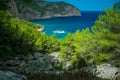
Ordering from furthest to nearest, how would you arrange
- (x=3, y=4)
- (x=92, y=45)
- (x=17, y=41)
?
(x=92, y=45)
(x=17, y=41)
(x=3, y=4)

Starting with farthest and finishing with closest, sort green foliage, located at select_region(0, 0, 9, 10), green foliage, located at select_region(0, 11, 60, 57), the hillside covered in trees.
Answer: the hillside covered in trees, green foliage, located at select_region(0, 11, 60, 57), green foliage, located at select_region(0, 0, 9, 10)

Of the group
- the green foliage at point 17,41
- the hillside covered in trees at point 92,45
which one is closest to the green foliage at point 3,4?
the green foliage at point 17,41

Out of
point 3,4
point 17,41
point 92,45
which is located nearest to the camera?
point 3,4

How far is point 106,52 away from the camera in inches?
1361

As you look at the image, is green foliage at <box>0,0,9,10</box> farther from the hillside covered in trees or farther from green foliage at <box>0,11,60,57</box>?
the hillside covered in trees

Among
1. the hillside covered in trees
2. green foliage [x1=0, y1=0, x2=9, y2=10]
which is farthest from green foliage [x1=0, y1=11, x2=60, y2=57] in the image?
green foliage [x1=0, y1=0, x2=9, y2=10]

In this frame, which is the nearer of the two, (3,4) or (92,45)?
(3,4)

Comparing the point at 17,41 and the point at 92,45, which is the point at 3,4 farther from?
the point at 92,45

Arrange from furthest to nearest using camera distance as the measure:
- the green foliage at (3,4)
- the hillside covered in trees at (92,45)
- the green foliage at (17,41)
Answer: the hillside covered in trees at (92,45) < the green foliage at (17,41) < the green foliage at (3,4)

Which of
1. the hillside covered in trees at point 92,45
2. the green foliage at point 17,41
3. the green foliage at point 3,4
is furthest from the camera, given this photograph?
the hillside covered in trees at point 92,45

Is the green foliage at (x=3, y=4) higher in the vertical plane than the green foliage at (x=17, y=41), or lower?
higher

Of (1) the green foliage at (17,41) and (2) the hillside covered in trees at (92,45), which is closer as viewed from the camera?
(1) the green foliage at (17,41)

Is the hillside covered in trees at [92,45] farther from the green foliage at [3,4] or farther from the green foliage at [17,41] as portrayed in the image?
the green foliage at [3,4]

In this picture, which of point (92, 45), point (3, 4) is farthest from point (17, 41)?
point (3, 4)
